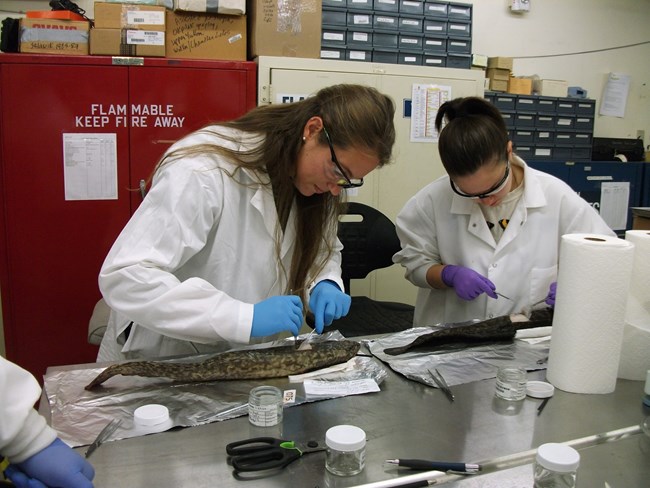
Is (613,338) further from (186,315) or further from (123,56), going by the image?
(123,56)

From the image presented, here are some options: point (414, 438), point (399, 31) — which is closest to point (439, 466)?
point (414, 438)

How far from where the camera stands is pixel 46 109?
246 cm

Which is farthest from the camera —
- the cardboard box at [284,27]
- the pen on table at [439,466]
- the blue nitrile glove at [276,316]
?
the cardboard box at [284,27]

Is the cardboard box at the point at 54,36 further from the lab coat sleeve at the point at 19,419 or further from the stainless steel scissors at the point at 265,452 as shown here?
the stainless steel scissors at the point at 265,452

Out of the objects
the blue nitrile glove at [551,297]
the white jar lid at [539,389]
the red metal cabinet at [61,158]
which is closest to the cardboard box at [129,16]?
the red metal cabinet at [61,158]

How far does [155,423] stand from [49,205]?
1.93 meters

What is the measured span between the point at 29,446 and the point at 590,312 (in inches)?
39.7

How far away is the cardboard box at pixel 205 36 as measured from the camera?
2576 mm

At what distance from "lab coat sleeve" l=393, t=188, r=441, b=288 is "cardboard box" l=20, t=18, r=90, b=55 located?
5.53ft

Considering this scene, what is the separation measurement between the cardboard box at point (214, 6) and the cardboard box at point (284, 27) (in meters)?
0.08

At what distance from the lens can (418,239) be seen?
1880mm

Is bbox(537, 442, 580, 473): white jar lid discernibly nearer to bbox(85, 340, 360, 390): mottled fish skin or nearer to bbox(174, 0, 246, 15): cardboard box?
bbox(85, 340, 360, 390): mottled fish skin

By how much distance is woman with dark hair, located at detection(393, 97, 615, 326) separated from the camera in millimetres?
1558

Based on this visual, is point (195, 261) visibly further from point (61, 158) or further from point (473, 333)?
point (61, 158)
